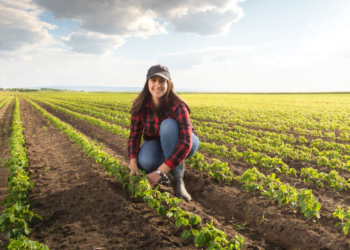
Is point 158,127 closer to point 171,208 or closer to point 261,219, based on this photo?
point 171,208

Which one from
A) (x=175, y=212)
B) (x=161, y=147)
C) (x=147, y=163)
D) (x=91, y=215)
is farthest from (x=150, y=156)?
(x=91, y=215)

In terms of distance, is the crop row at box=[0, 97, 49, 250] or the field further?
the field

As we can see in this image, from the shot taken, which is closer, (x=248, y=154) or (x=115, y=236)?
(x=115, y=236)

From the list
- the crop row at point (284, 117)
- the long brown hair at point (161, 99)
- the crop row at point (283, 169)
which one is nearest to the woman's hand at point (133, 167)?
the long brown hair at point (161, 99)

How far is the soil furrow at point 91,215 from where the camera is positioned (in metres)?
2.84

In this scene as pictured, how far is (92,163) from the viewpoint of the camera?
5.86 meters

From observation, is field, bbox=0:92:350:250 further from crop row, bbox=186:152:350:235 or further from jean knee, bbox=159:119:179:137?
jean knee, bbox=159:119:179:137

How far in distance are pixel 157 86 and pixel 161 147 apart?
1109 mm

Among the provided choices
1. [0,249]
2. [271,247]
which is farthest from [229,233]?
[0,249]

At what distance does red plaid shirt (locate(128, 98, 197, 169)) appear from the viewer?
3484 millimetres

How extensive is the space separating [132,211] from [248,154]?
403 cm

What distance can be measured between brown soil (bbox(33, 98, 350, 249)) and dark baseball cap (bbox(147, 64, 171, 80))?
1.90m

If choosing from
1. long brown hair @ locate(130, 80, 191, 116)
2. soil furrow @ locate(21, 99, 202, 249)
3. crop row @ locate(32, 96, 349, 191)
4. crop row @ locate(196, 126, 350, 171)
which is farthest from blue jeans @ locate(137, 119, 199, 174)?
crop row @ locate(196, 126, 350, 171)

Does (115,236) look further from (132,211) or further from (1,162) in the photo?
(1,162)
